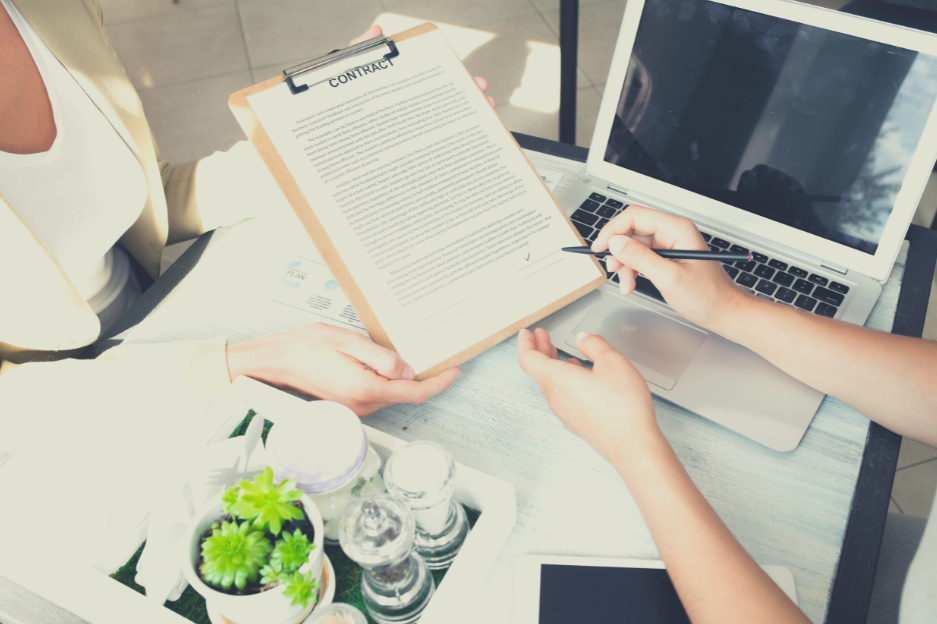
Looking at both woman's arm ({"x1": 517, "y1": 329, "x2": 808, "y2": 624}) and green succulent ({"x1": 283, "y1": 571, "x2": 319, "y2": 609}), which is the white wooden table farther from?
green succulent ({"x1": 283, "y1": 571, "x2": 319, "y2": 609})

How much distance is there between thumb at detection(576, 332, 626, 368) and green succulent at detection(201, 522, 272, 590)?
35 centimetres

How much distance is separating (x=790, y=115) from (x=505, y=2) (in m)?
2.24

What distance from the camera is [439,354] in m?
0.66

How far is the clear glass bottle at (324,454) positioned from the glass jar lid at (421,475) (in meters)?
0.02

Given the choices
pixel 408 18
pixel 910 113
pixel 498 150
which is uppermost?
pixel 910 113

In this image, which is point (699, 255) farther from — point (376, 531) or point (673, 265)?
point (376, 531)

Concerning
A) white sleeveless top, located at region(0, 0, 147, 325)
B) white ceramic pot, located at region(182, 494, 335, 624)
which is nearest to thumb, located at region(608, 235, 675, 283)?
white ceramic pot, located at region(182, 494, 335, 624)

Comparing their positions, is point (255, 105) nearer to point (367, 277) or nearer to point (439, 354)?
point (367, 277)

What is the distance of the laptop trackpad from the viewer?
68cm

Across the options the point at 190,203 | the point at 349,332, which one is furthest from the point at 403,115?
the point at 190,203

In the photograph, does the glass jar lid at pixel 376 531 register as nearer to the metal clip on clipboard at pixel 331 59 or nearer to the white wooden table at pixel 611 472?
the white wooden table at pixel 611 472

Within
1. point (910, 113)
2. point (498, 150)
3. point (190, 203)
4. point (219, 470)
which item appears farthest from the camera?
point (190, 203)

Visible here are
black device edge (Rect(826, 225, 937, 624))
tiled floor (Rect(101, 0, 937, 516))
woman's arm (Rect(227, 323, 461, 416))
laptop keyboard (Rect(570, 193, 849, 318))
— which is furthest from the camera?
tiled floor (Rect(101, 0, 937, 516))

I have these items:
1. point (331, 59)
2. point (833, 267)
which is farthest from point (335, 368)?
point (833, 267)
